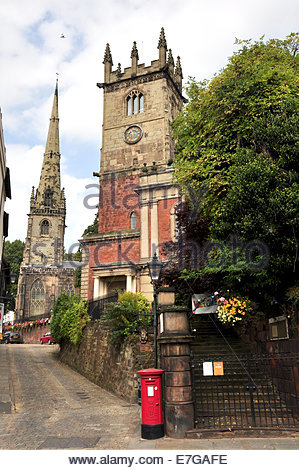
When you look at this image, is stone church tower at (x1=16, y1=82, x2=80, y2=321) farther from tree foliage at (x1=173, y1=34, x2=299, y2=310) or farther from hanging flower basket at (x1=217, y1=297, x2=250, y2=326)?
hanging flower basket at (x1=217, y1=297, x2=250, y2=326)

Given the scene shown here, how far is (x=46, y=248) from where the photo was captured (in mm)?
67062

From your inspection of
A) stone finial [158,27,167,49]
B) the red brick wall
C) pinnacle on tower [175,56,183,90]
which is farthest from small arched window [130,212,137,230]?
stone finial [158,27,167,49]

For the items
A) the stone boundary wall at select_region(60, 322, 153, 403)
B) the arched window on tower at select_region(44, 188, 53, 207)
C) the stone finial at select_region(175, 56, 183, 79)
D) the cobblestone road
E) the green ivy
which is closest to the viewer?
the cobblestone road

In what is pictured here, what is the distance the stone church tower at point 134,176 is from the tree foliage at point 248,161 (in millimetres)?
10746

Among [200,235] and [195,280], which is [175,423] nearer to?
[195,280]

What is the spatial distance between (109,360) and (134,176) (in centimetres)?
1813

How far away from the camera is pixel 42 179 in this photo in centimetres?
7175

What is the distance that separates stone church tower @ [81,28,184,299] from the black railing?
5.42 meters

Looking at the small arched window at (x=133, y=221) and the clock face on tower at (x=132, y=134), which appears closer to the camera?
the small arched window at (x=133, y=221)

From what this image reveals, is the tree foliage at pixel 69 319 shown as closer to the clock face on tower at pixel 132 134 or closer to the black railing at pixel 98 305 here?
the black railing at pixel 98 305

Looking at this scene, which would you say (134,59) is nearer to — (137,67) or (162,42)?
(137,67)

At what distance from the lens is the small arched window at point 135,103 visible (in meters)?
31.3

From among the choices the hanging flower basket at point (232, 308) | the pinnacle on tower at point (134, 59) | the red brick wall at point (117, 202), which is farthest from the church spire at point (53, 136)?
the hanging flower basket at point (232, 308)

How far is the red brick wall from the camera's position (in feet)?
92.3
